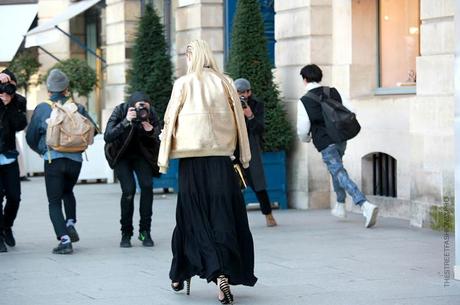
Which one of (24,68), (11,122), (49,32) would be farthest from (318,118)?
(24,68)

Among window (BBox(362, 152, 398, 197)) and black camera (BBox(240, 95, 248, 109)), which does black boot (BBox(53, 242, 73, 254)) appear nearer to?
black camera (BBox(240, 95, 248, 109))

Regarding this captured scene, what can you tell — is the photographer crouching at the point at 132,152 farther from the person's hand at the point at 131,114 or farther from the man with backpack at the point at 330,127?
the man with backpack at the point at 330,127

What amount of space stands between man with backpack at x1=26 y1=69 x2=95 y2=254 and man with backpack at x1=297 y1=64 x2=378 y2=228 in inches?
108

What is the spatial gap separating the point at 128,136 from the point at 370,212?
120 inches

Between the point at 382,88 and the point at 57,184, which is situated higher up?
the point at 382,88

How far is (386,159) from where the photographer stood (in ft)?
48.3

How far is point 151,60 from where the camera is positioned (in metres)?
19.1

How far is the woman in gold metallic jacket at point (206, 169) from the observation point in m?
8.62

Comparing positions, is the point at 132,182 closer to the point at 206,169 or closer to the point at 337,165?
the point at 337,165

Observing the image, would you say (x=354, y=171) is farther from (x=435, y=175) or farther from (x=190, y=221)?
(x=190, y=221)

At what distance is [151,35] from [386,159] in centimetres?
582

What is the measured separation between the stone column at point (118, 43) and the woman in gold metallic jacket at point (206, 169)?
14415mm

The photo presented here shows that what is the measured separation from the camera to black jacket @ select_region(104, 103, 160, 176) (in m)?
11.5

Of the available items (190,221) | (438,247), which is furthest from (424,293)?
(438,247)
